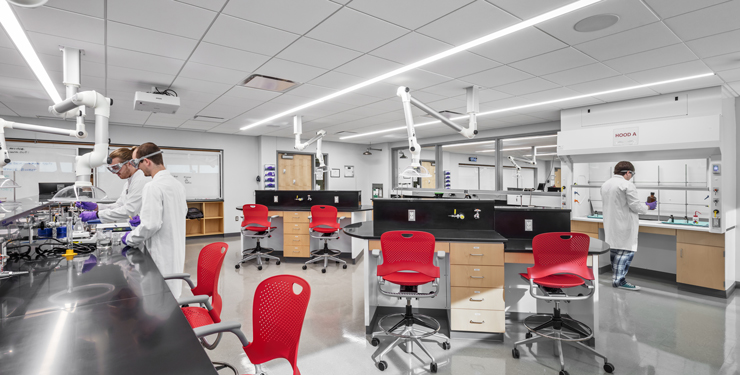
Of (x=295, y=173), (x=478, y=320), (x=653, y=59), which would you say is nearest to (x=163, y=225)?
(x=478, y=320)

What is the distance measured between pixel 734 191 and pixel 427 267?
15.8ft

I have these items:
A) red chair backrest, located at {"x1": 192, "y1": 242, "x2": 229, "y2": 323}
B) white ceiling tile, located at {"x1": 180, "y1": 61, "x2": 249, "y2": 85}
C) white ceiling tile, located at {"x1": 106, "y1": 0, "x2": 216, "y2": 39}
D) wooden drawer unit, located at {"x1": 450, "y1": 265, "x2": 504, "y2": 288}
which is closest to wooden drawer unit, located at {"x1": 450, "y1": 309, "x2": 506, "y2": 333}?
wooden drawer unit, located at {"x1": 450, "y1": 265, "x2": 504, "y2": 288}

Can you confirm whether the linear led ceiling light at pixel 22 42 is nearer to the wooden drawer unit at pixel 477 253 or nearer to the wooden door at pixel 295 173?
the wooden drawer unit at pixel 477 253

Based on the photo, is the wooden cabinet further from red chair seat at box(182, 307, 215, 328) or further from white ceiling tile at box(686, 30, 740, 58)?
white ceiling tile at box(686, 30, 740, 58)

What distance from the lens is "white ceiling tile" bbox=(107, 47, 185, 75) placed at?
3188 millimetres

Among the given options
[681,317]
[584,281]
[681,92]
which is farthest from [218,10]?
[681,92]

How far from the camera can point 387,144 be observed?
33.9 feet

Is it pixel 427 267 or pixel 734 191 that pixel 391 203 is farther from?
pixel 734 191

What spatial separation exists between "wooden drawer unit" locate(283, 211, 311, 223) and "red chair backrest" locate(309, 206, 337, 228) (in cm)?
49

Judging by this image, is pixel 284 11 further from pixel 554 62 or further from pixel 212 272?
pixel 554 62

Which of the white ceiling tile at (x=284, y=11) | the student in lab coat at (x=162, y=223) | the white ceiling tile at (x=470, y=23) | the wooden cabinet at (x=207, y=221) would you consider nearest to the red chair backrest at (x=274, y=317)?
the student in lab coat at (x=162, y=223)

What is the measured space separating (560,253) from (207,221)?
7907 mm

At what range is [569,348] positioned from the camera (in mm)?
2787

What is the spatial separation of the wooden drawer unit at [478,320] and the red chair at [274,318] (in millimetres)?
1848
